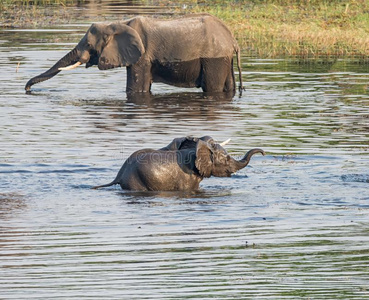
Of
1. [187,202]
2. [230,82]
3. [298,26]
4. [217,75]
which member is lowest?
[298,26]

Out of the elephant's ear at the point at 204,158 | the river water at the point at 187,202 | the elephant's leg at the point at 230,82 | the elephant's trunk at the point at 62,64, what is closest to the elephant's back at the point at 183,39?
the elephant's leg at the point at 230,82

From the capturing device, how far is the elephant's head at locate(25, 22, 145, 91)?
713 inches

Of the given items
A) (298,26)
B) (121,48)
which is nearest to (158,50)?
(121,48)

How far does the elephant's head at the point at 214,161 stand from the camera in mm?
10234

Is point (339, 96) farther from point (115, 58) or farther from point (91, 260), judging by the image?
point (91, 260)

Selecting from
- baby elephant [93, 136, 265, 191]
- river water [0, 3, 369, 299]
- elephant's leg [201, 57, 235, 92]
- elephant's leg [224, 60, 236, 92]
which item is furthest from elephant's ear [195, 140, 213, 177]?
elephant's leg [224, 60, 236, 92]

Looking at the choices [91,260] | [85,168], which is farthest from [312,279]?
[85,168]

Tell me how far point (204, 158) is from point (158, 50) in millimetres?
8374

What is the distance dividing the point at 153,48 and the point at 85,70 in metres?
3.82

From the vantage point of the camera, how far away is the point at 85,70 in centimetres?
2194

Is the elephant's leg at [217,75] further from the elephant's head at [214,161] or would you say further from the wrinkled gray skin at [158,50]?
the elephant's head at [214,161]

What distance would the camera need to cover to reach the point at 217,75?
18.7 metres

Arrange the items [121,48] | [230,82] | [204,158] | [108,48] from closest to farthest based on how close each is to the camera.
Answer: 1. [204,158]
2. [121,48]
3. [108,48]
4. [230,82]

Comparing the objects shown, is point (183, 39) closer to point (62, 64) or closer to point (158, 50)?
point (158, 50)
